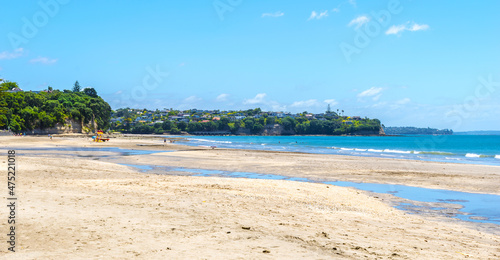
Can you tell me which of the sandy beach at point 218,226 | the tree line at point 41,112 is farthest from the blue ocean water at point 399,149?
the tree line at point 41,112

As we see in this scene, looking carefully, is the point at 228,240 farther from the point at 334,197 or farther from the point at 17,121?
the point at 17,121

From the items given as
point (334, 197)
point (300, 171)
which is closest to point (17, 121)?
point (300, 171)

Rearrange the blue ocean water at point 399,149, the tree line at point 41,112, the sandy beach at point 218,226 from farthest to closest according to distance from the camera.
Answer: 1. the tree line at point 41,112
2. the blue ocean water at point 399,149
3. the sandy beach at point 218,226

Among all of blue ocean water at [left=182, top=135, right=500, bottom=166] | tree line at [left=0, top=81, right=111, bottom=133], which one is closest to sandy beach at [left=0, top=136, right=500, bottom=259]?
blue ocean water at [left=182, top=135, right=500, bottom=166]

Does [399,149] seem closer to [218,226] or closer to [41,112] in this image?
[218,226]

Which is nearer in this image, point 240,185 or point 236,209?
point 236,209

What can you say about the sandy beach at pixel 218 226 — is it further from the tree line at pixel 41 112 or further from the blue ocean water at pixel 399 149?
the tree line at pixel 41 112

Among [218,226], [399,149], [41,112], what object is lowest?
[399,149]

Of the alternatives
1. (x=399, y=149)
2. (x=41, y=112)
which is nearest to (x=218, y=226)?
(x=399, y=149)

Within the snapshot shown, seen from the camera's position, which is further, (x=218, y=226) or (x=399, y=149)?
(x=399, y=149)

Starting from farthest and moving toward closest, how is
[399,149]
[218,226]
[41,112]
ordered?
1. [41,112]
2. [399,149]
3. [218,226]

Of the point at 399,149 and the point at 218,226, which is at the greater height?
the point at 218,226

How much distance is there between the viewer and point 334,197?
51.3ft

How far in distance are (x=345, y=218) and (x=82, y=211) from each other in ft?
23.6
